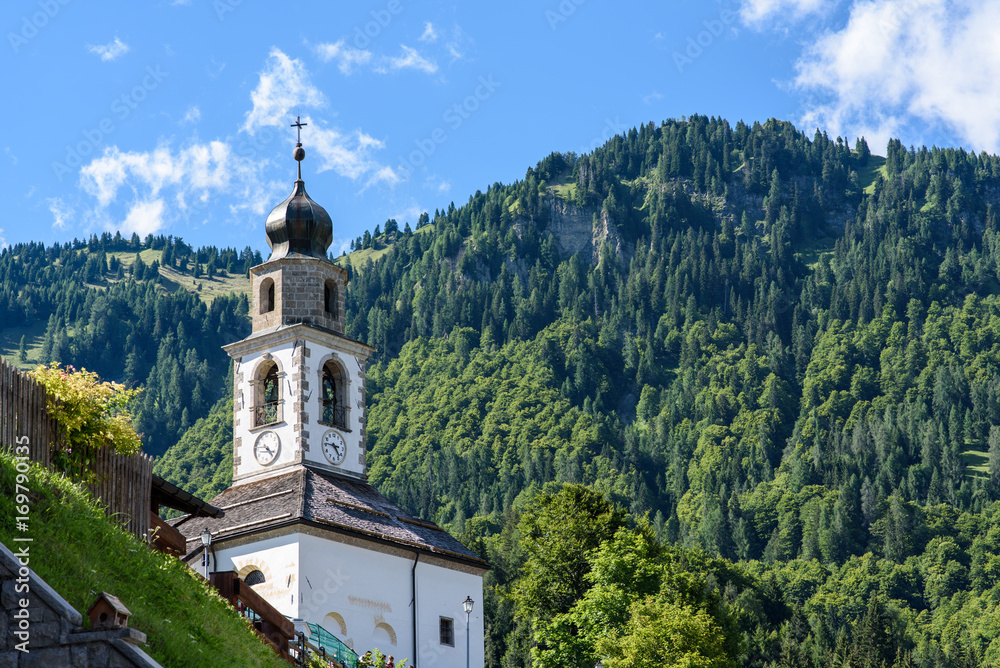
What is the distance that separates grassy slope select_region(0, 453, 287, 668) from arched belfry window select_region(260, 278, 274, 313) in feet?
98.5

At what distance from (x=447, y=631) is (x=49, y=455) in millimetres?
27144

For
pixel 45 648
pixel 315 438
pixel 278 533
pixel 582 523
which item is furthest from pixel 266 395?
pixel 45 648

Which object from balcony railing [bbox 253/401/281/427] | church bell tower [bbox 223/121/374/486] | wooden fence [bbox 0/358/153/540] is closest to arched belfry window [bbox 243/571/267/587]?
church bell tower [bbox 223/121/374/486]

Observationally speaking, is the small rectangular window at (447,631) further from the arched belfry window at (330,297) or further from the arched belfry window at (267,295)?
the arched belfry window at (267,295)

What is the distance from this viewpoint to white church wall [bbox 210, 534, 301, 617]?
138 ft

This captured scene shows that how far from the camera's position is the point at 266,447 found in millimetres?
49781

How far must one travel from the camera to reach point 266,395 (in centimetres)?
5141

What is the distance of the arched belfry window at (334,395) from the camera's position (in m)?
50.9

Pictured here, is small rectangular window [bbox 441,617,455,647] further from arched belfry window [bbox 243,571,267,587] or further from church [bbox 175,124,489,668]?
arched belfry window [bbox 243,571,267,587]

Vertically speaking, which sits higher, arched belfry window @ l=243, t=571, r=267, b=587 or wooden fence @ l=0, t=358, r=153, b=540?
arched belfry window @ l=243, t=571, r=267, b=587

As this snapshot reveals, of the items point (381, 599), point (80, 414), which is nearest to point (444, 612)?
point (381, 599)

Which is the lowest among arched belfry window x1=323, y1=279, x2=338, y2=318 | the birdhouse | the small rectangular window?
the birdhouse

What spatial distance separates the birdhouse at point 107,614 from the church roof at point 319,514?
83.7 ft

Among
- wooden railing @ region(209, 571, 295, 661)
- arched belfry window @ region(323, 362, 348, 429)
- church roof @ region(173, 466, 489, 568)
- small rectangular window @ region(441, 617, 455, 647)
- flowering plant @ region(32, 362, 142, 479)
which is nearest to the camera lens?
flowering plant @ region(32, 362, 142, 479)
